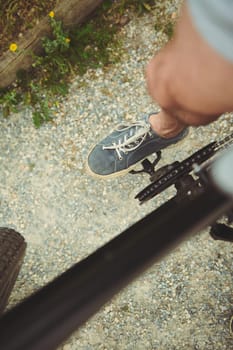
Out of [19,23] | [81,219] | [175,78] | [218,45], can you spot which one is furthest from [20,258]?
[218,45]

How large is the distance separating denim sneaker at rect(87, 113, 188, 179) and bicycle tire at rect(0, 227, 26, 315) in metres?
0.53

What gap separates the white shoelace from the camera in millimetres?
2603

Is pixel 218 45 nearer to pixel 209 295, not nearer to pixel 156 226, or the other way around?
pixel 156 226

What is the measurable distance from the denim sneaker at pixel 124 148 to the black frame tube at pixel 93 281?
1.68 meters

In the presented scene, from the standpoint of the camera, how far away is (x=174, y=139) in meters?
2.52

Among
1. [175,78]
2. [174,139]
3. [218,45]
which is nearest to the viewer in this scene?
[218,45]

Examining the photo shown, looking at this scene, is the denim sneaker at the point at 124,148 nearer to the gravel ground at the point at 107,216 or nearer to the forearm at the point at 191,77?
the gravel ground at the point at 107,216

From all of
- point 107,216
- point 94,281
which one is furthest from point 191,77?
point 107,216

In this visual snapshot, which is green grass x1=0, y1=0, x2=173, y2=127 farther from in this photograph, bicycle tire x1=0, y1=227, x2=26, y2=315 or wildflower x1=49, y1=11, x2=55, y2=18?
bicycle tire x1=0, y1=227, x2=26, y2=315

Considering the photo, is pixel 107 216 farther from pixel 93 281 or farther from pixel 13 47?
pixel 93 281

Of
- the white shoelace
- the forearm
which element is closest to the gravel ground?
the white shoelace

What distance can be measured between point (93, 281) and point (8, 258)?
1757mm

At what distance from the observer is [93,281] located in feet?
2.66

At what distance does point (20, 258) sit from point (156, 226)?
1.89 meters
